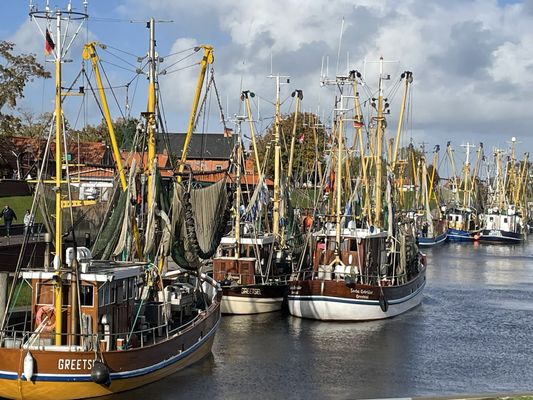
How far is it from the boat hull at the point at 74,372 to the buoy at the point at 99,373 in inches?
6.1

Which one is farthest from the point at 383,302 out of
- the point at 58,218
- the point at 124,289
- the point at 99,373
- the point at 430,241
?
the point at 430,241

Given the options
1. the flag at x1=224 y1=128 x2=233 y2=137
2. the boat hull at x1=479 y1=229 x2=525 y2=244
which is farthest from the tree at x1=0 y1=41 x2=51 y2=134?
the boat hull at x1=479 y1=229 x2=525 y2=244

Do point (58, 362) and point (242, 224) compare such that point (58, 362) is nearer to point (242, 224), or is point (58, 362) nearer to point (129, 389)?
point (129, 389)

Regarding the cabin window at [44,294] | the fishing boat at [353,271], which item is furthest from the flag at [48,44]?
the fishing boat at [353,271]

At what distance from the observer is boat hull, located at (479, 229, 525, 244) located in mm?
132375

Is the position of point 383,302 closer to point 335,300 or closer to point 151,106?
point 335,300

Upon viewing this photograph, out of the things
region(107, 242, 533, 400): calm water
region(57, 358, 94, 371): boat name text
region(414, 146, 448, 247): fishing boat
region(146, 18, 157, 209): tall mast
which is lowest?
region(107, 242, 533, 400): calm water

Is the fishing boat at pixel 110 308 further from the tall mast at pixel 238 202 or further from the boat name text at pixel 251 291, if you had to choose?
the tall mast at pixel 238 202

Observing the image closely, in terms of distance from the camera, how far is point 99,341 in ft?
106

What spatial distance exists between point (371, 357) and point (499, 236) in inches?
3665

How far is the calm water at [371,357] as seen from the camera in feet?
121

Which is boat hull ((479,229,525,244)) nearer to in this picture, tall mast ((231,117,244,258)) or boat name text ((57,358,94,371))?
tall mast ((231,117,244,258))

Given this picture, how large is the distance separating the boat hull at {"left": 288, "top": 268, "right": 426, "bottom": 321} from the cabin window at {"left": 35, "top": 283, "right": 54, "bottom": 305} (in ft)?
Answer: 68.2

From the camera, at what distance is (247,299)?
174 ft
